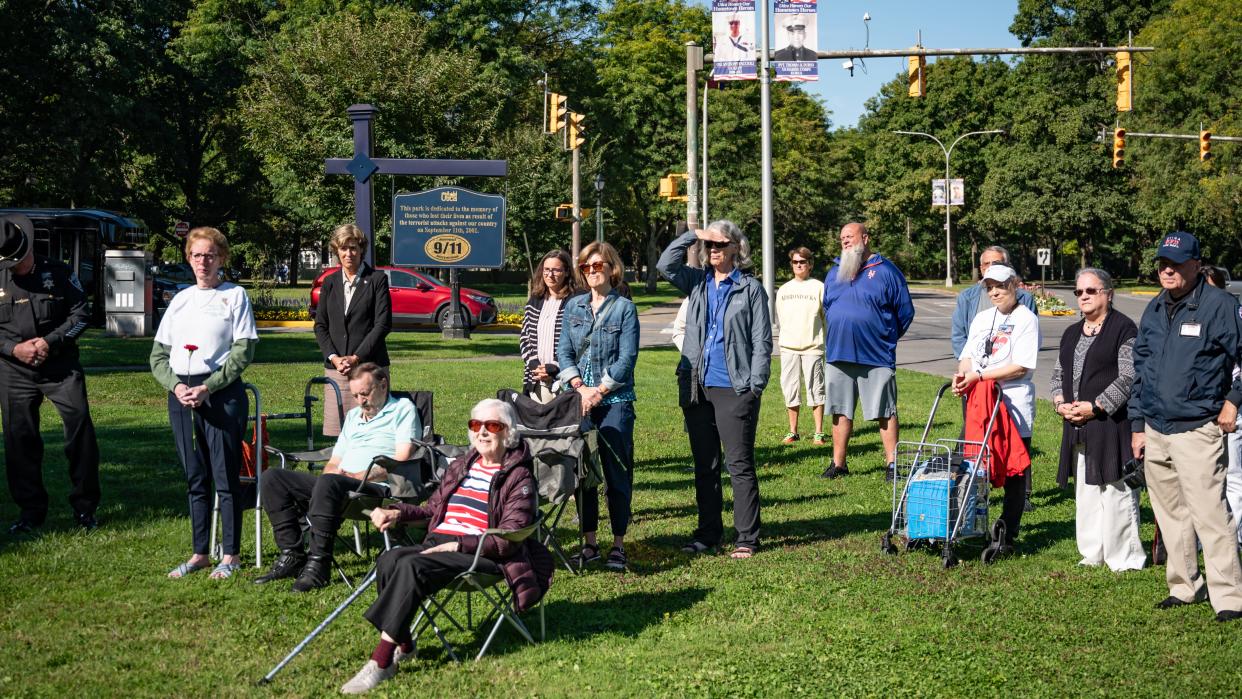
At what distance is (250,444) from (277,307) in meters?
26.3

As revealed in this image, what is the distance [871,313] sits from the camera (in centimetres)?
988

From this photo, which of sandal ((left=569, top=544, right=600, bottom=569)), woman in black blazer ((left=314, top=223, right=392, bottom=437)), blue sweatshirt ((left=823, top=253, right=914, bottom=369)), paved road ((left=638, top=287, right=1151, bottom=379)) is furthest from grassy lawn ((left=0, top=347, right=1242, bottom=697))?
paved road ((left=638, top=287, right=1151, bottom=379))

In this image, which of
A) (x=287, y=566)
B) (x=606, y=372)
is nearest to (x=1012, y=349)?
(x=606, y=372)

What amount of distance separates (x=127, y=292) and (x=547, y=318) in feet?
67.5

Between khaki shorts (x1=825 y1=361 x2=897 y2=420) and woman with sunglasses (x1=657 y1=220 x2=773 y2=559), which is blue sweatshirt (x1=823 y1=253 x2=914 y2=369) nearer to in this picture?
khaki shorts (x1=825 y1=361 x2=897 y2=420)

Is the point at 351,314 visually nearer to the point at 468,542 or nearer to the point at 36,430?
the point at 36,430

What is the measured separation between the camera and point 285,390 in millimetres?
16562

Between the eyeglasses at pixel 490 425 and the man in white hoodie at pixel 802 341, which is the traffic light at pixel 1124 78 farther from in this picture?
the eyeglasses at pixel 490 425

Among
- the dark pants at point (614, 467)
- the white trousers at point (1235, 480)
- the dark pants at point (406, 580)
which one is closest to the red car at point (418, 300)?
the dark pants at point (614, 467)

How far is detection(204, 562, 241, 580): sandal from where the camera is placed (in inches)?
268

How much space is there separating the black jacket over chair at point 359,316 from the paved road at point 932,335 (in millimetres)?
3206

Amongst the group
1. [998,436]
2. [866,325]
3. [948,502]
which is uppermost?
[866,325]

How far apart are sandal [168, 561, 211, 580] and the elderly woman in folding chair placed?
1.59m

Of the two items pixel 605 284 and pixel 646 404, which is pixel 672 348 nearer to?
pixel 646 404
